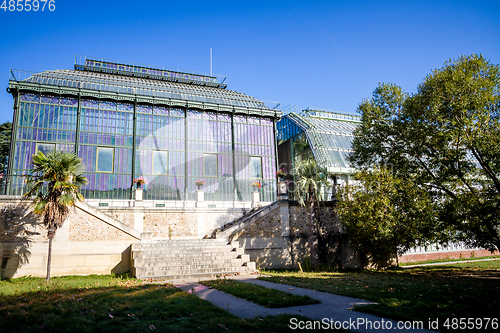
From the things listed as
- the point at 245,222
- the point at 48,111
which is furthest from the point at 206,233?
the point at 48,111

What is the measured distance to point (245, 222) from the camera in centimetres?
1853

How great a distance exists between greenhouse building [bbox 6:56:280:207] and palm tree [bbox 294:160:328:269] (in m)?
6.52

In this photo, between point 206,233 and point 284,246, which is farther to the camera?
point 206,233

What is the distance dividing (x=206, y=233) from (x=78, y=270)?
7.46m

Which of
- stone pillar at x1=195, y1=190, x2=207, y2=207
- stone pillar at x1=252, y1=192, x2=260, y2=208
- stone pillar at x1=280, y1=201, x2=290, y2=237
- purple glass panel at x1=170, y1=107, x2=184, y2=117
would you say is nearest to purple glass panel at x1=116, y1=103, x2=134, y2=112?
purple glass panel at x1=170, y1=107, x2=184, y2=117

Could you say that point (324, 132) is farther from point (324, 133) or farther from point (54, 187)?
point (54, 187)

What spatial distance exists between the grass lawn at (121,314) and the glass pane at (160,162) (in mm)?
14282

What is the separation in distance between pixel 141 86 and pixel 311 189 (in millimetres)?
16623

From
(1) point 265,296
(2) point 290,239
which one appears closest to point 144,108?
(2) point 290,239

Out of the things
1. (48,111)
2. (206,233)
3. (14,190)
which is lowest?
(206,233)

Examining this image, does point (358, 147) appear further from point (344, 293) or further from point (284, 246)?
point (344, 293)

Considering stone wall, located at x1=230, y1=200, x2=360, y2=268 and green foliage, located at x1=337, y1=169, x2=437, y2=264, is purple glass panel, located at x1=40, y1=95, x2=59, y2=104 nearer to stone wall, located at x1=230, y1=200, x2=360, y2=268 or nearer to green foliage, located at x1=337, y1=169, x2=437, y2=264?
stone wall, located at x1=230, y1=200, x2=360, y2=268

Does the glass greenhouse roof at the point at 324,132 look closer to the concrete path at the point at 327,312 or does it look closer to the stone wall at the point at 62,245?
the stone wall at the point at 62,245

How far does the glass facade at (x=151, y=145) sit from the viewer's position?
21484 mm
